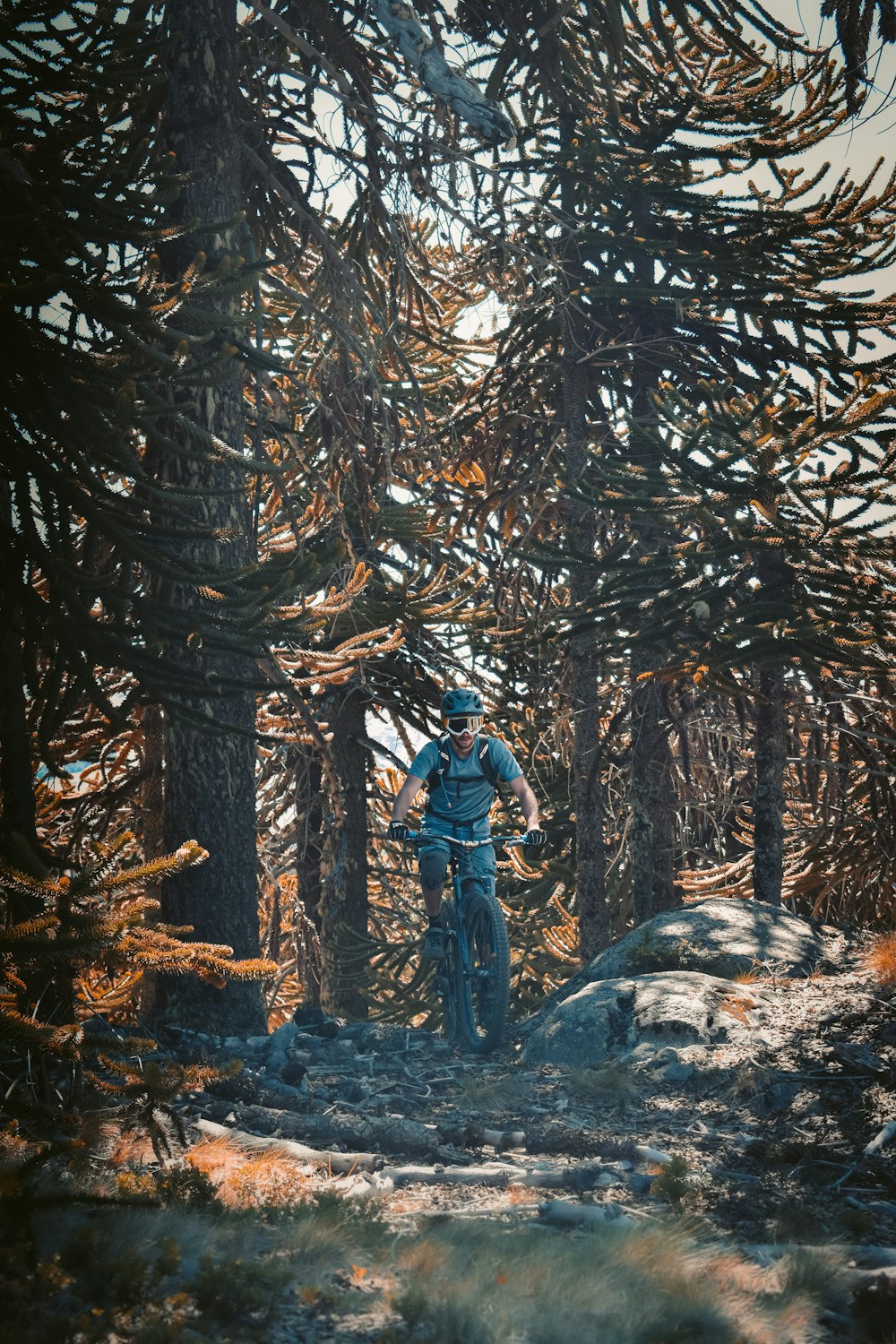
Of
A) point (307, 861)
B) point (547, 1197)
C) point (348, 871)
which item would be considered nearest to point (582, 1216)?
point (547, 1197)

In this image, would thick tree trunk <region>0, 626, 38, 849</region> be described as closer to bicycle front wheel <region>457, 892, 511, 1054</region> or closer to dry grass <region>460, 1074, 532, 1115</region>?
dry grass <region>460, 1074, 532, 1115</region>

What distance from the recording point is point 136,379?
6391 millimetres

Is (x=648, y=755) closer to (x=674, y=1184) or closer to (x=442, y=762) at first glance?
(x=442, y=762)

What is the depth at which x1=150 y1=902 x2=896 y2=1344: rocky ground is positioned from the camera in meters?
4.61

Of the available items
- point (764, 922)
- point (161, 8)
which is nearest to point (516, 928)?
point (764, 922)

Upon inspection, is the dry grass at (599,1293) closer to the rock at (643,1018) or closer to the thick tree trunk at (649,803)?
the rock at (643,1018)

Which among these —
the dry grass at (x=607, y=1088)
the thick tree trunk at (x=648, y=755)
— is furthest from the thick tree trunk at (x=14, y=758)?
the thick tree trunk at (x=648, y=755)

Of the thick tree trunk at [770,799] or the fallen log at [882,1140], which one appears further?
the thick tree trunk at [770,799]

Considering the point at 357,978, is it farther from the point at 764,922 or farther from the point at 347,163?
the point at 347,163

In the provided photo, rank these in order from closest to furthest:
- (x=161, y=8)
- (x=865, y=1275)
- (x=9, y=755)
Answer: (x=865, y=1275) < (x=9, y=755) < (x=161, y=8)

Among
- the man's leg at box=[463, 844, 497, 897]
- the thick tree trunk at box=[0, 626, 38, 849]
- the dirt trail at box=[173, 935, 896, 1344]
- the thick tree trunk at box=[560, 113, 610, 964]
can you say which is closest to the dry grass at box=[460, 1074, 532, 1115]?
the dirt trail at box=[173, 935, 896, 1344]

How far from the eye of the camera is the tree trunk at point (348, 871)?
45.7ft

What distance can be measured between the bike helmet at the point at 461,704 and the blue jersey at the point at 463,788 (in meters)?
0.26

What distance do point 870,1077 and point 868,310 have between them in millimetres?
8299
